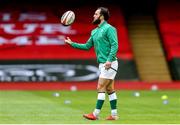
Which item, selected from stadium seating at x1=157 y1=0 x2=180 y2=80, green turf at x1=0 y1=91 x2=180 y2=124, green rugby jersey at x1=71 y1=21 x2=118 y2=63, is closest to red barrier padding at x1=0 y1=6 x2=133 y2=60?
stadium seating at x1=157 y1=0 x2=180 y2=80

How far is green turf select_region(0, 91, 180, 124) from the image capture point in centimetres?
1511

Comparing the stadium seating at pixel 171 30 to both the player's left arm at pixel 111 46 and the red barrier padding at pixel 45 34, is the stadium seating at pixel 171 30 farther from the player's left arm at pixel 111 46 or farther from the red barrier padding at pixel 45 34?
the player's left arm at pixel 111 46

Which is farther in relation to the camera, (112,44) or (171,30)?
(171,30)

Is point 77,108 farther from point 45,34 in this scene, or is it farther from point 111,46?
point 45,34

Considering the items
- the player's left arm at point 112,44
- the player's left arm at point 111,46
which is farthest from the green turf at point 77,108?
the player's left arm at point 112,44

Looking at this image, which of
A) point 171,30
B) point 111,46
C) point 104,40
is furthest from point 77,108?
point 171,30

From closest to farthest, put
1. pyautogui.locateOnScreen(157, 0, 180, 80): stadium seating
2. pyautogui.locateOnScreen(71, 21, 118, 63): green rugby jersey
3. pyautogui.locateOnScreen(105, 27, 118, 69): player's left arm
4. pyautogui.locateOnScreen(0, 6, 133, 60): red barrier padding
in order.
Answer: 1. pyautogui.locateOnScreen(105, 27, 118, 69): player's left arm
2. pyautogui.locateOnScreen(71, 21, 118, 63): green rugby jersey
3. pyautogui.locateOnScreen(157, 0, 180, 80): stadium seating
4. pyautogui.locateOnScreen(0, 6, 133, 60): red barrier padding

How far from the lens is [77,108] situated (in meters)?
19.0

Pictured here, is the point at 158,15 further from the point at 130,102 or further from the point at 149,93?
the point at 130,102

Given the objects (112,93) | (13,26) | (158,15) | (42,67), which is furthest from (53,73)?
(112,93)

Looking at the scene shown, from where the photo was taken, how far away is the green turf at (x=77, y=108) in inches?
595

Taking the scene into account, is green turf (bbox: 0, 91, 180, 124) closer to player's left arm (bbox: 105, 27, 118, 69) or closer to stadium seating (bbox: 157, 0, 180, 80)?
player's left arm (bbox: 105, 27, 118, 69)

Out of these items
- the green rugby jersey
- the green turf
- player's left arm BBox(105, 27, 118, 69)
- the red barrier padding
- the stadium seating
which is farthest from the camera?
the red barrier padding

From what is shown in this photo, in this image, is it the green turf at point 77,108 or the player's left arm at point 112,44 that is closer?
the player's left arm at point 112,44
